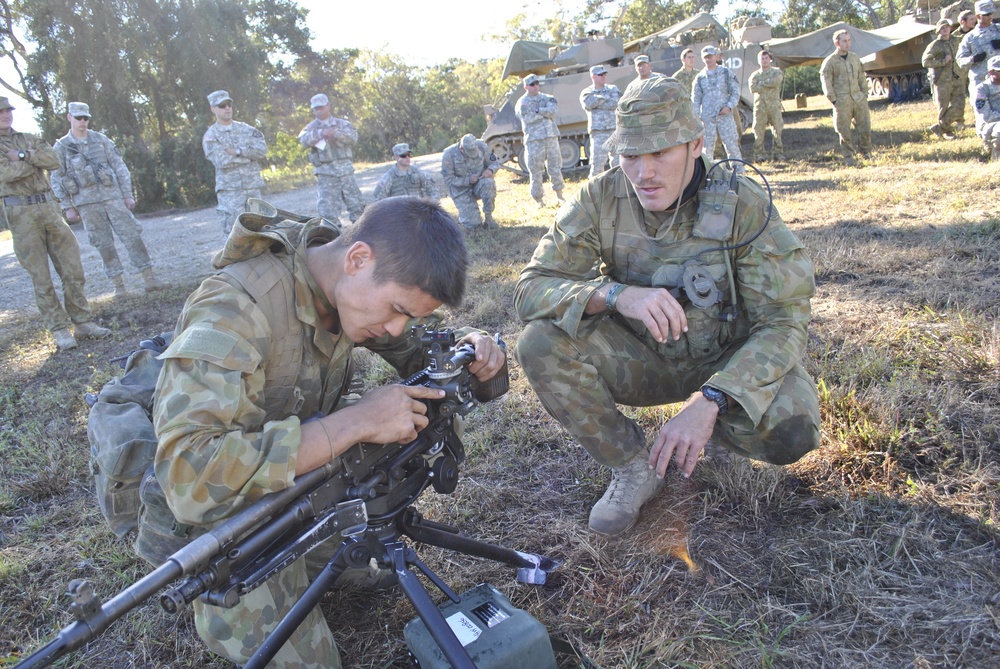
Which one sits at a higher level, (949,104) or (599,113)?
(599,113)

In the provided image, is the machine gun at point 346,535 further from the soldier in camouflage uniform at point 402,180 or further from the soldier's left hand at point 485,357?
the soldier in camouflage uniform at point 402,180

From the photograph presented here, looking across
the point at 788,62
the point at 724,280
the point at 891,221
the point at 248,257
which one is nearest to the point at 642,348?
the point at 724,280

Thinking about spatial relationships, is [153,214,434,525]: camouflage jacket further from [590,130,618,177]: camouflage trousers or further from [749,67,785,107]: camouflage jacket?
[749,67,785,107]: camouflage jacket

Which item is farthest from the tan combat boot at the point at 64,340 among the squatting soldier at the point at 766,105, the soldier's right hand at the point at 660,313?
the squatting soldier at the point at 766,105

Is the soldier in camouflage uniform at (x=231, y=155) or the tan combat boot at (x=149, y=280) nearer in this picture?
the tan combat boot at (x=149, y=280)

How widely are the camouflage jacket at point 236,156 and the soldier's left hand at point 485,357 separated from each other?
8.03 metres

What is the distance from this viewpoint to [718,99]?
11750 millimetres

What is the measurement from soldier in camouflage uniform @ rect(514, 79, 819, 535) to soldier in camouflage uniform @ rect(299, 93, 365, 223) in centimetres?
816

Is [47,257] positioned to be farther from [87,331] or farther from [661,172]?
[661,172]

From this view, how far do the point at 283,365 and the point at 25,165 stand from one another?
6218mm

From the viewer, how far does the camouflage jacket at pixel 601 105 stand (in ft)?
36.5

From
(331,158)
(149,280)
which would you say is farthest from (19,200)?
(331,158)

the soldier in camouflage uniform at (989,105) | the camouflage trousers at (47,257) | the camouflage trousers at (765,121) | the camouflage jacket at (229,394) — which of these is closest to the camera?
the camouflage jacket at (229,394)

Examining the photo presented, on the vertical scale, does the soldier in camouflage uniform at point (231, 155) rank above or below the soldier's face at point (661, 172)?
above
